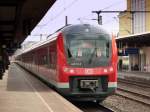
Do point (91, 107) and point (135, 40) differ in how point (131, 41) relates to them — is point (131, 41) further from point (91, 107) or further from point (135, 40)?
point (91, 107)

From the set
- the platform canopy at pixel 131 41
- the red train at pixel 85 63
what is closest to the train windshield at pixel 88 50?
the red train at pixel 85 63

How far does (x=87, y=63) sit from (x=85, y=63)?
8cm

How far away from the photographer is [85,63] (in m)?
16.9

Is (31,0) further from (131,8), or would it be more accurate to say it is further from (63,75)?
(131,8)

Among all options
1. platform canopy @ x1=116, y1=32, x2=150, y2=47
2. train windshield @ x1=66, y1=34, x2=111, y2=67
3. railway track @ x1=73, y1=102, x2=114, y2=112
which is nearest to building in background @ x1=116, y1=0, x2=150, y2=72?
platform canopy @ x1=116, y1=32, x2=150, y2=47

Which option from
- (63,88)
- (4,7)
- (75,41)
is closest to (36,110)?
(63,88)

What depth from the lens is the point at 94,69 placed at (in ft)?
55.2

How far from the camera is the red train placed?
16.7 meters

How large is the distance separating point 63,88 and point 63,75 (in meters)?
0.45

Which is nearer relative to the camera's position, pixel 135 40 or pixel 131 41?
pixel 135 40

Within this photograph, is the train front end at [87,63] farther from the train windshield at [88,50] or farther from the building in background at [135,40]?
the building in background at [135,40]

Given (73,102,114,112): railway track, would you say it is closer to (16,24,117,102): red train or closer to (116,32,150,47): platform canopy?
(16,24,117,102): red train

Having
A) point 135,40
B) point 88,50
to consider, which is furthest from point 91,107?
point 135,40

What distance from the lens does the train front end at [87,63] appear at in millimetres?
16656
